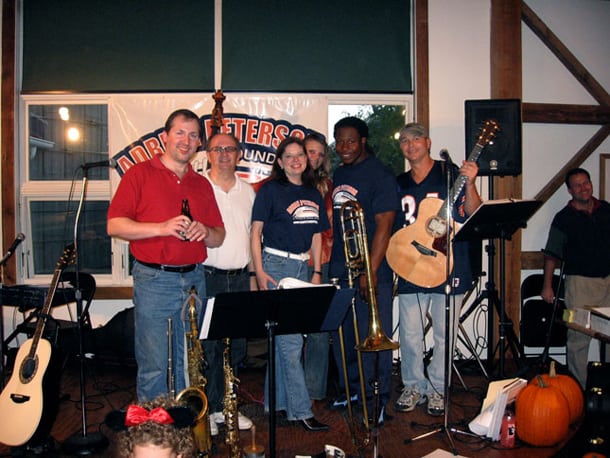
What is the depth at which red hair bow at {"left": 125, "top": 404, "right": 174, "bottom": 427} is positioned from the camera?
6.66ft

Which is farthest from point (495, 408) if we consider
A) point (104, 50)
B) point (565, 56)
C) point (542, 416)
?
point (104, 50)

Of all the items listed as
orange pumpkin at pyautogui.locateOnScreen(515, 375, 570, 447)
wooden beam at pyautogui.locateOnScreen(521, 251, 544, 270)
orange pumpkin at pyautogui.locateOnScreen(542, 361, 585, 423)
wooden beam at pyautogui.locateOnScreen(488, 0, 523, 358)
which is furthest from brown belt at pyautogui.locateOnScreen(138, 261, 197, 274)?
wooden beam at pyautogui.locateOnScreen(521, 251, 544, 270)

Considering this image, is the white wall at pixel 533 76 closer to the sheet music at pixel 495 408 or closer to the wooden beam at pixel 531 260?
the wooden beam at pixel 531 260

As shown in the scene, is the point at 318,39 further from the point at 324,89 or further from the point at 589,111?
the point at 589,111

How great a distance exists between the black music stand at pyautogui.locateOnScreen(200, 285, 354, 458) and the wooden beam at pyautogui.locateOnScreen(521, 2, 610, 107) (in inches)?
192

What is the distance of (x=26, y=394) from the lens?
12.5ft

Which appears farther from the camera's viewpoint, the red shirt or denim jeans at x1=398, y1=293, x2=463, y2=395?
denim jeans at x1=398, y1=293, x2=463, y2=395

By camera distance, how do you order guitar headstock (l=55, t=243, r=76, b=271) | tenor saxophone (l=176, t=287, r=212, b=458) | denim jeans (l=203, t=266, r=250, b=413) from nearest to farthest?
tenor saxophone (l=176, t=287, r=212, b=458), guitar headstock (l=55, t=243, r=76, b=271), denim jeans (l=203, t=266, r=250, b=413)

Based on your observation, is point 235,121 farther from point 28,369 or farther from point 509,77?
point 28,369

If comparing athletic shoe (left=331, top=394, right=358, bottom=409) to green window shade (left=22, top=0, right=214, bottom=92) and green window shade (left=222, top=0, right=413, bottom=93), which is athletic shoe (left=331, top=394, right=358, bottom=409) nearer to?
green window shade (left=222, top=0, right=413, bottom=93)

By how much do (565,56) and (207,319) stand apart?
562cm

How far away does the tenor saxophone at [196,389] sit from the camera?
3414mm

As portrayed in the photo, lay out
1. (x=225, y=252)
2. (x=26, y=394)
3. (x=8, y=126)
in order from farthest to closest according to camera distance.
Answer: (x=8, y=126) < (x=225, y=252) < (x=26, y=394)

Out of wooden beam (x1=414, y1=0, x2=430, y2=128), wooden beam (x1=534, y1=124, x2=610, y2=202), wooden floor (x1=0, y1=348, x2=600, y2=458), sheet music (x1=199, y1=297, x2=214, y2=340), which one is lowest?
wooden floor (x1=0, y1=348, x2=600, y2=458)
